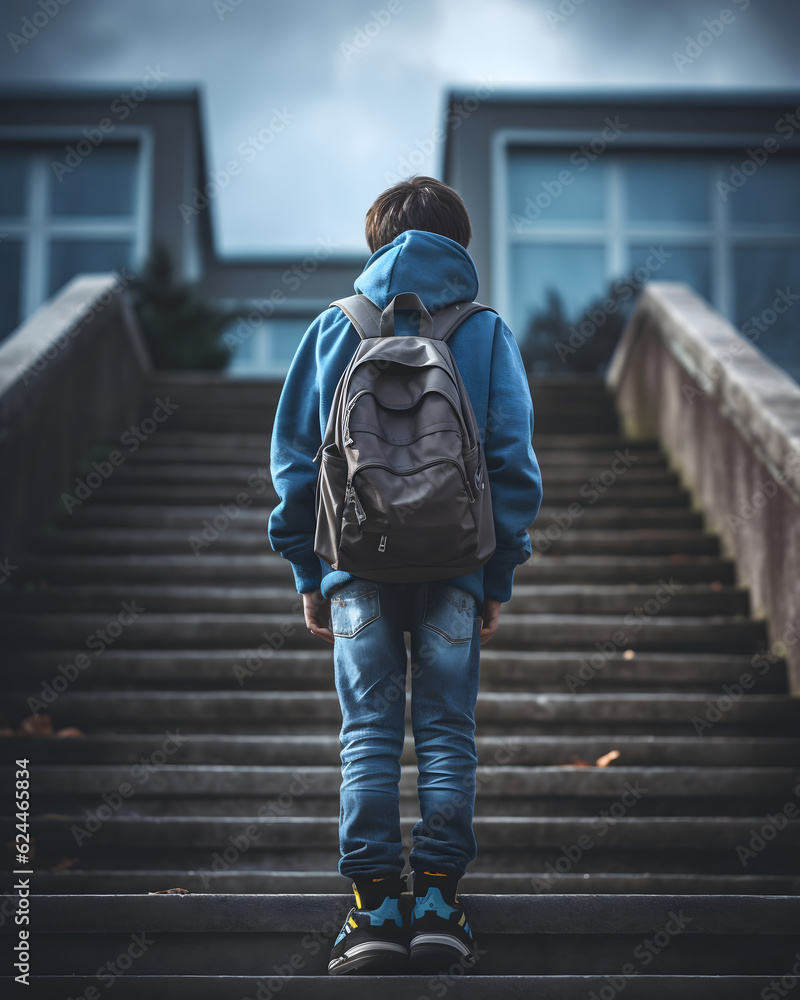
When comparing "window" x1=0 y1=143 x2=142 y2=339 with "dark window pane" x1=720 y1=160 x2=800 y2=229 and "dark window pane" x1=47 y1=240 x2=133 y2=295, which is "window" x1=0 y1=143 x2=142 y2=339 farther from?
"dark window pane" x1=720 y1=160 x2=800 y2=229

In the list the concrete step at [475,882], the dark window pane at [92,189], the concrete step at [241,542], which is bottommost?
the concrete step at [475,882]

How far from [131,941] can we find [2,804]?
1326 mm

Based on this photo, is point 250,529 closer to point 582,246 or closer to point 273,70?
point 582,246

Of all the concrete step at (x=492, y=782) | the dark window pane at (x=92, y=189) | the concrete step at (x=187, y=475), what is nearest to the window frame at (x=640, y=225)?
the dark window pane at (x=92, y=189)

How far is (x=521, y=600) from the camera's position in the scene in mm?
4258

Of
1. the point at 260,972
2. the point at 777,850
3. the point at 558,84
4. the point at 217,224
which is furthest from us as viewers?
the point at 217,224

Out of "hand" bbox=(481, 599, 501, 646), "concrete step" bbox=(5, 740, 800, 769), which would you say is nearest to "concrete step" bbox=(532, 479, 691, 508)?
"concrete step" bbox=(5, 740, 800, 769)

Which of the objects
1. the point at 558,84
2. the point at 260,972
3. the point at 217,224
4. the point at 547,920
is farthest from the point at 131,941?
the point at 217,224

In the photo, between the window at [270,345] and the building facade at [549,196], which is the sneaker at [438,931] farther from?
the window at [270,345]

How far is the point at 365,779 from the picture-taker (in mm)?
1771

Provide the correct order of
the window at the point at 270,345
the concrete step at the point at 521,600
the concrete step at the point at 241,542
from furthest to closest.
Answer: the window at the point at 270,345, the concrete step at the point at 241,542, the concrete step at the point at 521,600

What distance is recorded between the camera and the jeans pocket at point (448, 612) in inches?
71.2

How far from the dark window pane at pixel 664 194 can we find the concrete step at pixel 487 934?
12.1 meters

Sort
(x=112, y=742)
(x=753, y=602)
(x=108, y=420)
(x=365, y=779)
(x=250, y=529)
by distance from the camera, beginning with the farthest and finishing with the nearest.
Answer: (x=108, y=420)
(x=250, y=529)
(x=753, y=602)
(x=112, y=742)
(x=365, y=779)
